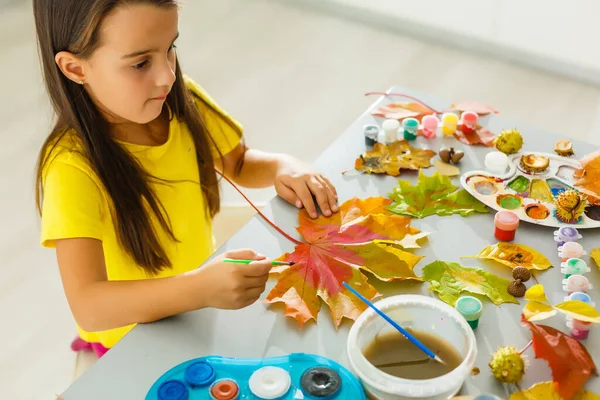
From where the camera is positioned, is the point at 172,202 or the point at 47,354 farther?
the point at 47,354

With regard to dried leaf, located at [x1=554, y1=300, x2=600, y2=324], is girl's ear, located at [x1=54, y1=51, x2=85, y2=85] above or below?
above

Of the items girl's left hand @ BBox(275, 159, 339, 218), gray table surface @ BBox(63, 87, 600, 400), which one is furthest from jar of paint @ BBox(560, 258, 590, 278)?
girl's left hand @ BBox(275, 159, 339, 218)

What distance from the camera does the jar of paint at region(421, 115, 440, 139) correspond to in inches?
48.6

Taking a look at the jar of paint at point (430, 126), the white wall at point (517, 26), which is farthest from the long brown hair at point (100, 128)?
the white wall at point (517, 26)

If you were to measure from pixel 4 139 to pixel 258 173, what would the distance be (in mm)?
1407

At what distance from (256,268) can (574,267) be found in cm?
42

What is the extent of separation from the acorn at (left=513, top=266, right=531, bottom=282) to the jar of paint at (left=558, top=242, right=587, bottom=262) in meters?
0.06

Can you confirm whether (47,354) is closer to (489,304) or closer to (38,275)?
(38,275)

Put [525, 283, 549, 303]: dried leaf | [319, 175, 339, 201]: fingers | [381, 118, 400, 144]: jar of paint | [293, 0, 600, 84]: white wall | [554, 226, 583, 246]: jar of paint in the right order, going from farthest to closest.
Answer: [293, 0, 600, 84]: white wall → [381, 118, 400, 144]: jar of paint → [319, 175, 339, 201]: fingers → [554, 226, 583, 246]: jar of paint → [525, 283, 549, 303]: dried leaf

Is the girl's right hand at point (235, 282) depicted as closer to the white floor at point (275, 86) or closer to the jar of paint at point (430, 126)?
the jar of paint at point (430, 126)

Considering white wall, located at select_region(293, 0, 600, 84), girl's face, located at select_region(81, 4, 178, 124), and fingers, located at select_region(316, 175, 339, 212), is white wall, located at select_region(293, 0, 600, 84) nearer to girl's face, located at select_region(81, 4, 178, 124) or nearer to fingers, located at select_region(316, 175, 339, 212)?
fingers, located at select_region(316, 175, 339, 212)

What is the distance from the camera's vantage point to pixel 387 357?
85cm

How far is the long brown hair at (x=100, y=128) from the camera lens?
1004 millimetres

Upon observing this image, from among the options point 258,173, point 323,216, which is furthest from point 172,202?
point 323,216
